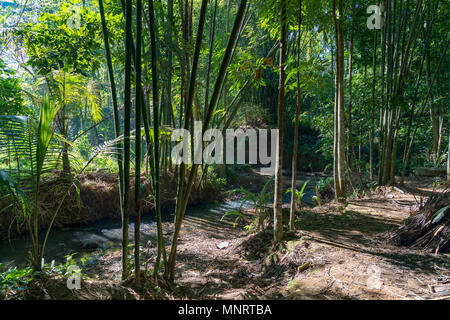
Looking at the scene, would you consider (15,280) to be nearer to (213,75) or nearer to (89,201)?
(89,201)

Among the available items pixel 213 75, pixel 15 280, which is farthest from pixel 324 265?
pixel 213 75

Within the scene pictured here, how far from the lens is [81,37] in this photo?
10.1ft

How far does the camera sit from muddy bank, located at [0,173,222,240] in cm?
402

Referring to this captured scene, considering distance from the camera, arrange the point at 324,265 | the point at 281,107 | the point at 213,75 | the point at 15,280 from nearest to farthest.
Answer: the point at 15,280
the point at 324,265
the point at 281,107
the point at 213,75

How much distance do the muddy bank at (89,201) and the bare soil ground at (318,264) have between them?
1730 millimetres

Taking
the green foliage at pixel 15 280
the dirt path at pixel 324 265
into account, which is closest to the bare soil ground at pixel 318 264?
the dirt path at pixel 324 265

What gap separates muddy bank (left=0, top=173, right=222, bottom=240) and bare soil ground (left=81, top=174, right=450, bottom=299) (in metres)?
1.73

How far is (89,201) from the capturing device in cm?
477

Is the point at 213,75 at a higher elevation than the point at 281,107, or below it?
higher

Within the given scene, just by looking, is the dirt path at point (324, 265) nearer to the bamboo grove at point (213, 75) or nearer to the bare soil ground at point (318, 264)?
the bare soil ground at point (318, 264)

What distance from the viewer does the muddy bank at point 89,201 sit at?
402cm

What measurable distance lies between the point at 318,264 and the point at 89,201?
4134mm
